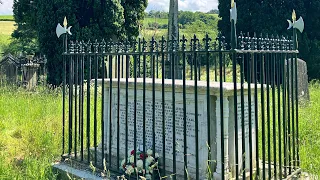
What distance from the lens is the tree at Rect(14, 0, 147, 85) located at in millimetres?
13031

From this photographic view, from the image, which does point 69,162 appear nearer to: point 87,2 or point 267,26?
point 87,2

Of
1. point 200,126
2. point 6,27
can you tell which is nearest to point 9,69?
point 200,126

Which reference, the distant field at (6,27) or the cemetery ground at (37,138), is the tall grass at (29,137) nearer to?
the cemetery ground at (37,138)

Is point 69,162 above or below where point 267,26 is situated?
below

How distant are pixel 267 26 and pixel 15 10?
1219 centimetres

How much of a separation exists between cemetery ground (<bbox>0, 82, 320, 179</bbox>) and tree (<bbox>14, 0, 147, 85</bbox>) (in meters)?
5.15

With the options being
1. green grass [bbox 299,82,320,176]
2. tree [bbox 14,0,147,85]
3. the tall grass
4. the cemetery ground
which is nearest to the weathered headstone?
tree [bbox 14,0,147,85]

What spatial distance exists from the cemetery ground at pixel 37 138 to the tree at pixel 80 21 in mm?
5146

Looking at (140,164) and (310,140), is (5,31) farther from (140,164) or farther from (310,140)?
(310,140)

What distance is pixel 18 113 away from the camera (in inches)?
293

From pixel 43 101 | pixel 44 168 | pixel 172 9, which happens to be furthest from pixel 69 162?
pixel 172 9

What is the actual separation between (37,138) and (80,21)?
9024 mm

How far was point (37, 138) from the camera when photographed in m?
5.80

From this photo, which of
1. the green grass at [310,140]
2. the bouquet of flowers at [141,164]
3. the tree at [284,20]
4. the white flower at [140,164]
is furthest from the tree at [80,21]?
the white flower at [140,164]
